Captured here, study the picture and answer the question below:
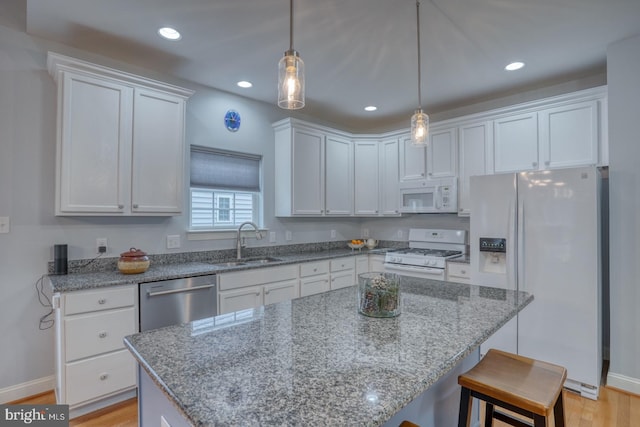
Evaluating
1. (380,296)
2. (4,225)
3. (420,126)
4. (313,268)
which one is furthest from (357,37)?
(4,225)

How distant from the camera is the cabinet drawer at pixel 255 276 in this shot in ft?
9.38

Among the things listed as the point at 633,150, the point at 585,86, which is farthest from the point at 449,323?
the point at 585,86

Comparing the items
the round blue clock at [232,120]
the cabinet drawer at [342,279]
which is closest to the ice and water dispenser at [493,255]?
the cabinet drawer at [342,279]

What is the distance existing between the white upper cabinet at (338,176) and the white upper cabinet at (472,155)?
1.38m

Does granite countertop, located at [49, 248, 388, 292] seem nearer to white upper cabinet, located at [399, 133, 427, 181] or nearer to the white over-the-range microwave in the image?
the white over-the-range microwave

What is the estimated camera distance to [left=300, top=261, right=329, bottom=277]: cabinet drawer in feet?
11.5

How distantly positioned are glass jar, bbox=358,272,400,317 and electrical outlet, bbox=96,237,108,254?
233 cm

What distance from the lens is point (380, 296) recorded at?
4.77 ft

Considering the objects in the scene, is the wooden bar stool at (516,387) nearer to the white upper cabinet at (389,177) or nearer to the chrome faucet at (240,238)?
the chrome faucet at (240,238)

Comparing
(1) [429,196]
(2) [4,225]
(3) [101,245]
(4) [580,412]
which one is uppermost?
(1) [429,196]

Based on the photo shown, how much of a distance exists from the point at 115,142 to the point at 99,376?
5.55 ft

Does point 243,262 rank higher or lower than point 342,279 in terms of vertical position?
higher

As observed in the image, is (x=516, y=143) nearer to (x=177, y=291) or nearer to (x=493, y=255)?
(x=493, y=255)

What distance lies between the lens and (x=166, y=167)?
2.85m
